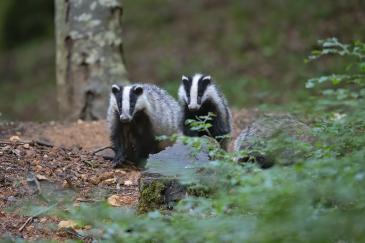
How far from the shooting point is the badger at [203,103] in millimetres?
8171

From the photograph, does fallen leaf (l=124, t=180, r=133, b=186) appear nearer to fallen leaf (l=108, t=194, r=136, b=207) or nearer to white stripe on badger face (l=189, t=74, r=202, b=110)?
fallen leaf (l=108, t=194, r=136, b=207)

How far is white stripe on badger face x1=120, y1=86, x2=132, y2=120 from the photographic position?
7758 mm

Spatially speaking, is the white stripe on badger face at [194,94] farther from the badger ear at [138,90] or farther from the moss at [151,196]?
the moss at [151,196]

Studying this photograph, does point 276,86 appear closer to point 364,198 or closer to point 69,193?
point 69,193

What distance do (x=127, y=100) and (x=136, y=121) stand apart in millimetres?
341

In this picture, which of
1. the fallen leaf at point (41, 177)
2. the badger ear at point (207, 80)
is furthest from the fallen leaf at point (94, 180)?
the badger ear at point (207, 80)

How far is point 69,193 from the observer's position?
6.21m

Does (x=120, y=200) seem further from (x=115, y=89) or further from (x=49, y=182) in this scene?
(x=115, y=89)

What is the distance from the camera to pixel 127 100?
787 cm

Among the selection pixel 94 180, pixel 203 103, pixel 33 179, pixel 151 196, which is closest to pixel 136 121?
pixel 203 103

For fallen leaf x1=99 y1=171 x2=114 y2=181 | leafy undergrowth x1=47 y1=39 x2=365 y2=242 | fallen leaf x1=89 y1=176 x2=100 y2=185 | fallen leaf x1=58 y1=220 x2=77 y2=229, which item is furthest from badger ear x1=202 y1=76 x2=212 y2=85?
leafy undergrowth x1=47 y1=39 x2=365 y2=242

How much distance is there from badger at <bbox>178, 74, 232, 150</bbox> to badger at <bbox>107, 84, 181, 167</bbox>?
0.22 metres

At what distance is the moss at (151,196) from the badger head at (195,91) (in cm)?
244

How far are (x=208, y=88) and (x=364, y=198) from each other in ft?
15.6
